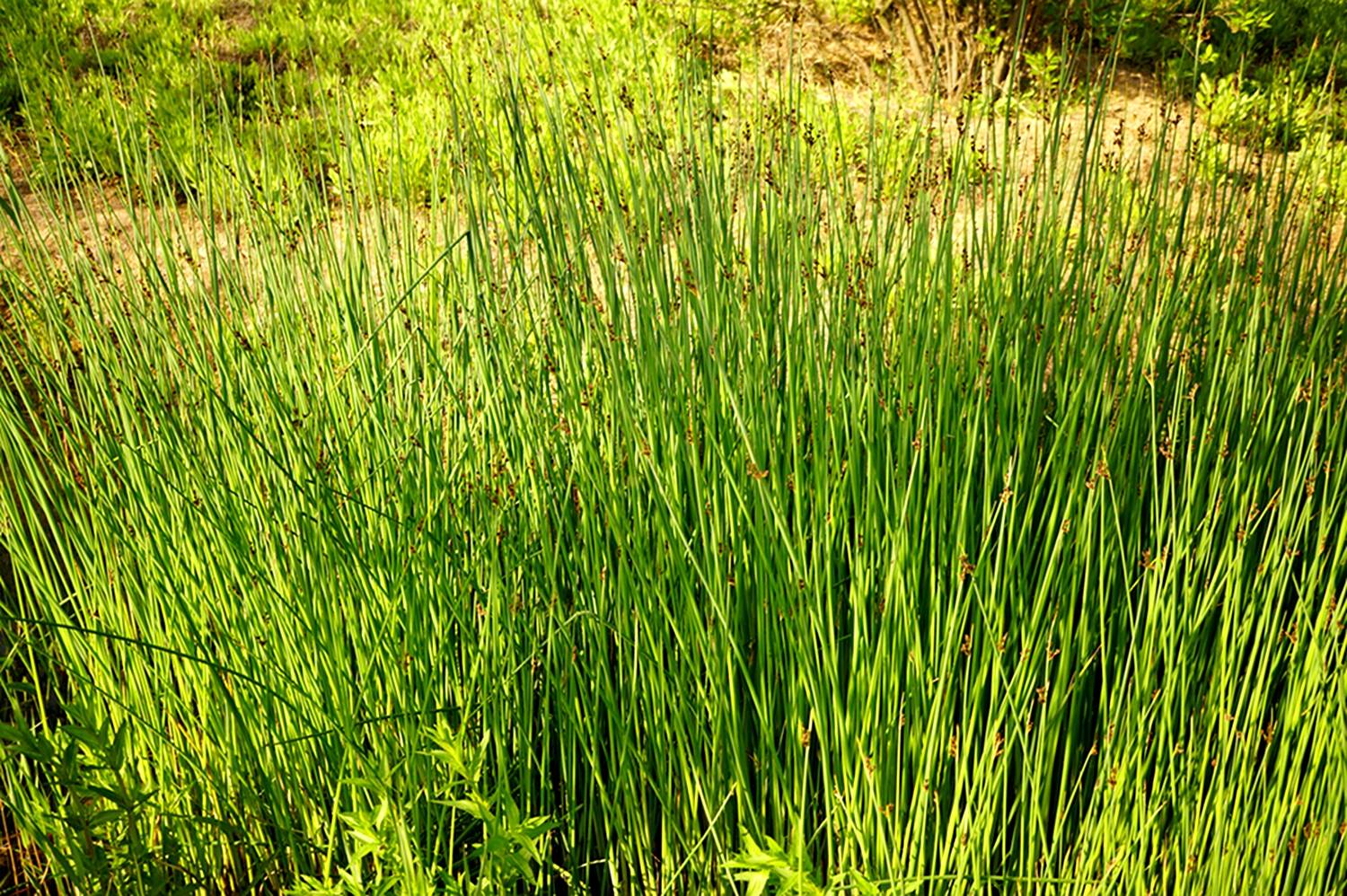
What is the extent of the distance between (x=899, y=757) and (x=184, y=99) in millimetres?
4087

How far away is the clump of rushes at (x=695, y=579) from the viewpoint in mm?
1636

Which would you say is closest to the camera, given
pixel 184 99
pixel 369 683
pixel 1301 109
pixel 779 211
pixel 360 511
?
pixel 369 683

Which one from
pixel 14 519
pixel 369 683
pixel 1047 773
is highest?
pixel 14 519

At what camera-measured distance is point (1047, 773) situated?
1.73 meters

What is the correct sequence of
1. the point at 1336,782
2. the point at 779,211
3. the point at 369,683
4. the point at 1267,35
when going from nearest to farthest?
the point at 1336,782 < the point at 369,683 < the point at 779,211 < the point at 1267,35

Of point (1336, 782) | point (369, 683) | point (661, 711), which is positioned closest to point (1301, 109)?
point (1336, 782)

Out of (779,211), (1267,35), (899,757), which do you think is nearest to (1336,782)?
(899,757)

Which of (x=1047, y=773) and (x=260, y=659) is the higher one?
(x=260, y=659)

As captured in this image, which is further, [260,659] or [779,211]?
[779,211]

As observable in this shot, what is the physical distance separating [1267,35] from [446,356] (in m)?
4.38

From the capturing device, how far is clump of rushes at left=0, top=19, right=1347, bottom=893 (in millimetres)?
1636

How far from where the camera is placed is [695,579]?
192cm

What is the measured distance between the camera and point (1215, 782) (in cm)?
164

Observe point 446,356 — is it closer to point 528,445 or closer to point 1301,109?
point 528,445
